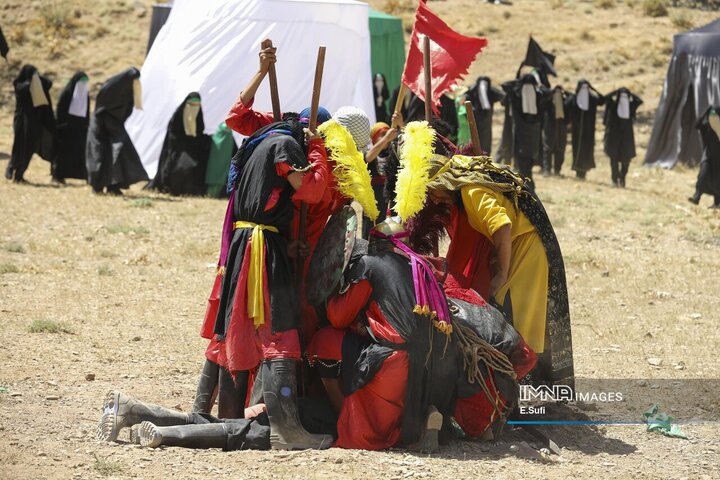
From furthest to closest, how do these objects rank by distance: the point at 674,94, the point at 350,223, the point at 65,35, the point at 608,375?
the point at 65,35, the point at 674,94, the point at 608,375, the point at 350,223

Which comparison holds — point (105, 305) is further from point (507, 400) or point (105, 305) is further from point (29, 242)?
point (507, 400)

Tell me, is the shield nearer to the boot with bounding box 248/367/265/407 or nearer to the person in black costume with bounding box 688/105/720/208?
the boot with bounding box 248/367/265/407

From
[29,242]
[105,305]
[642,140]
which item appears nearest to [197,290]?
[105,305]

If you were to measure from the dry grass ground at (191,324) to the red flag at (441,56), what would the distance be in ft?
6.72

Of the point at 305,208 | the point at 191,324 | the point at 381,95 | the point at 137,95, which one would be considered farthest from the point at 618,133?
the point at 305,208

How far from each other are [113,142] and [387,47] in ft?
26.7

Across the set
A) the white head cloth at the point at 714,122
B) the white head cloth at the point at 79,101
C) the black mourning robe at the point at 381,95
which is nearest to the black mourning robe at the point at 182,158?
the white head cloth at the point at 79,101

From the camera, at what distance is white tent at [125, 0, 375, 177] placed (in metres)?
15.0

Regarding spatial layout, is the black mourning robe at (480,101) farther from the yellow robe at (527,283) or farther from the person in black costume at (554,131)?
the yellow robe at (527,283)

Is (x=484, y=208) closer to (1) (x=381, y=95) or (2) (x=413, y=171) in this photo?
(2) (x=413, y=171)

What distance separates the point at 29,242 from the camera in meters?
10.6

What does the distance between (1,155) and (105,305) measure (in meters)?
11.4

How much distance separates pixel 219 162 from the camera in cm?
1445

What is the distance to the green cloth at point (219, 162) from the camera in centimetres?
1444
